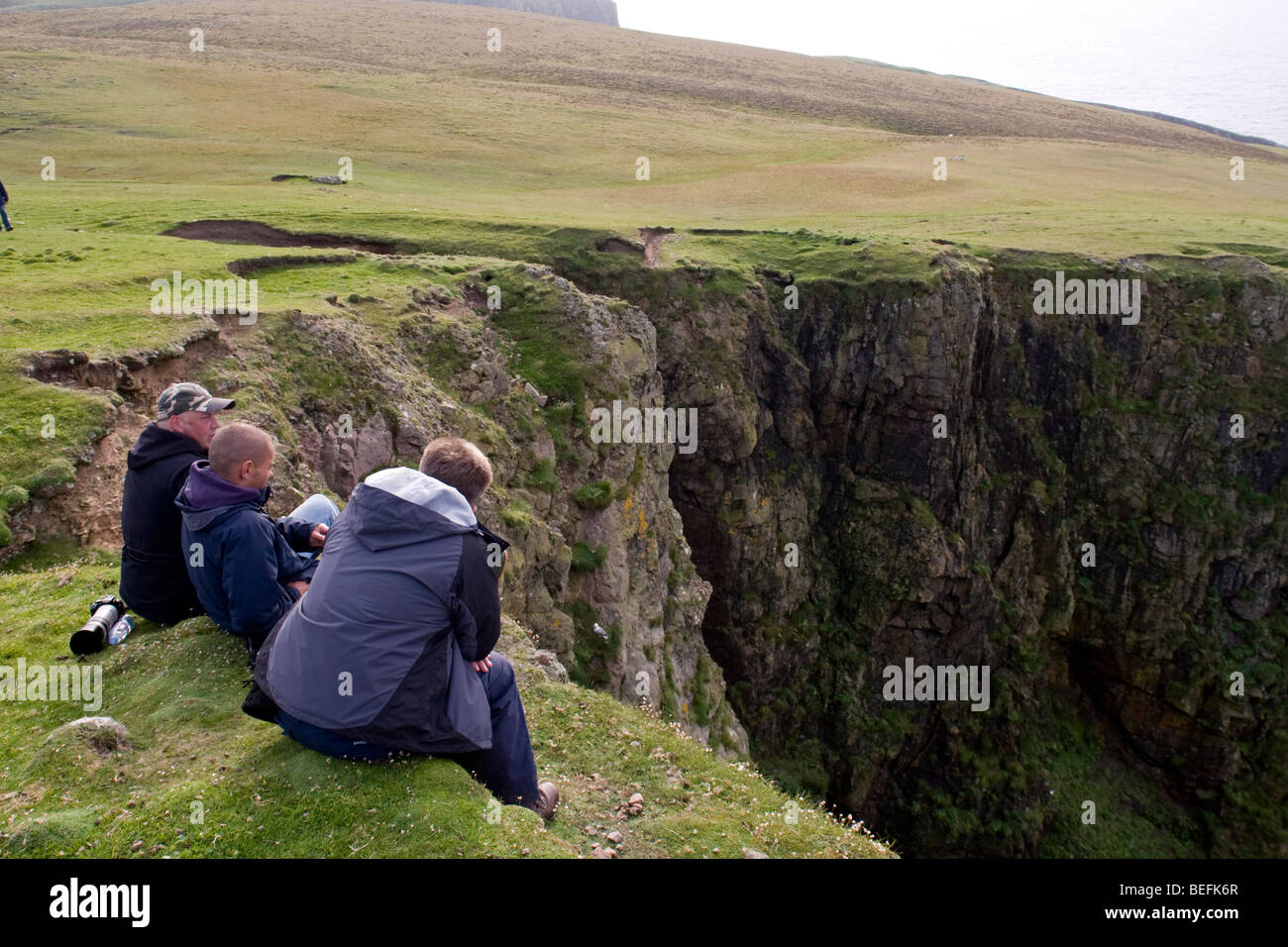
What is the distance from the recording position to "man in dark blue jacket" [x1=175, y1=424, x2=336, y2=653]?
7.00 m

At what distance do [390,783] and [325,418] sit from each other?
1029 centimetres

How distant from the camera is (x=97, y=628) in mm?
8141

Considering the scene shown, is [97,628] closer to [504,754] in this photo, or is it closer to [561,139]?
[504,754]

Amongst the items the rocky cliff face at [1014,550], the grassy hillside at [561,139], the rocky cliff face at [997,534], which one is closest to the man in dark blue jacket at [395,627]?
the rocky cliff face at [997,534]

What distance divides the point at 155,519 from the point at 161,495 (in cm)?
28

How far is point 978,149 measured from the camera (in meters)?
74.4

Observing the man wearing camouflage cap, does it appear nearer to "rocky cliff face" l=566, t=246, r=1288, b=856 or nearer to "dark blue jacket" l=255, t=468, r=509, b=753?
"dark blue jacket" l=255, t=468, r=509, b=753

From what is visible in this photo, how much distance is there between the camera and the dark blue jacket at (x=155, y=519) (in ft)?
25.5

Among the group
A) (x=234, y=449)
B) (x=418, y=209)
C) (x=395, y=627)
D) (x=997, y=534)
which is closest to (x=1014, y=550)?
(x=997, y=534)

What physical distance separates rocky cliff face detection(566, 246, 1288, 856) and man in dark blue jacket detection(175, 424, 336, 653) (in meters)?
21.3

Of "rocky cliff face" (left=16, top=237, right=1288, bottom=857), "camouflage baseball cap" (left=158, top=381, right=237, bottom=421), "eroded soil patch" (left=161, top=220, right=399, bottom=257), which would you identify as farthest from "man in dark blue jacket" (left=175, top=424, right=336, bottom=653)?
"eroded soil patch" (left=161, top=220, right=399, bottom=257)

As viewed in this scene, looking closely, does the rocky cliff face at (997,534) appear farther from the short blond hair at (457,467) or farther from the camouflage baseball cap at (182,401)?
the short blond hair at (457,467)

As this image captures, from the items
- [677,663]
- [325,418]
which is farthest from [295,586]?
[677,663]

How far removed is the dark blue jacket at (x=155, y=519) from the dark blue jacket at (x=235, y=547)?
51cm
